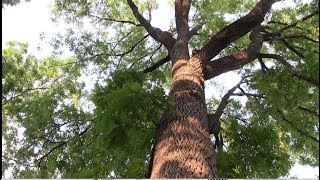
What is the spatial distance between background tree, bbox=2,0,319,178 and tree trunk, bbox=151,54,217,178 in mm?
16

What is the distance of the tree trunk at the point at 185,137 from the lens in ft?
12.8

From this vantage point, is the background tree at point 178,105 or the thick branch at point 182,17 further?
the thick branch at point 182,17

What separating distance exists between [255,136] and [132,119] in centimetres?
246

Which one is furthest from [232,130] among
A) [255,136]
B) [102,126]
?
[102,126]

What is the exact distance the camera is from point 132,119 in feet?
16.3

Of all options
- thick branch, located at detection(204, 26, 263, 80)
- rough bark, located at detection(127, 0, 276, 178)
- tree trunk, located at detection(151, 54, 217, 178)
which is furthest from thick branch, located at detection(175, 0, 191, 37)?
tree trunk, located at detection(151, 54, 217, 178)

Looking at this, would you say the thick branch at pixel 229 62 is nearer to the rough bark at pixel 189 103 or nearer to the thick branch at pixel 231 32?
the rough bark at pixel 189 103

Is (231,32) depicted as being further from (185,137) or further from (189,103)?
(185,137)

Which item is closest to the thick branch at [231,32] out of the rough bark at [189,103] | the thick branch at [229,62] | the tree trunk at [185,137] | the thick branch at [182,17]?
the rough bark at [189,103]

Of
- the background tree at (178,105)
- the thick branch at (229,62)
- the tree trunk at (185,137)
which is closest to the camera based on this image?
the tree trunk at (185,137)

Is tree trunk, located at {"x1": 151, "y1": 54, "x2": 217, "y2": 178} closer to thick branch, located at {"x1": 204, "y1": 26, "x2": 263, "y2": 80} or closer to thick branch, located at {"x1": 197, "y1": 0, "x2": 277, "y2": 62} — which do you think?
thick branch, located at {"x1": 204, "y1": 26, "x2": 263, "y2": 80}

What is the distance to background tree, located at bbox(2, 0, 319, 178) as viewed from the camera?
190 inches

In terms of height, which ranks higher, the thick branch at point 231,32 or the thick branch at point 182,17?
the thick branch at point 182,17

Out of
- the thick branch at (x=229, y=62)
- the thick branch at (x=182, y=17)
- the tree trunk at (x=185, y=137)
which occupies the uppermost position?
the thick branch at (x=182, y=17)
